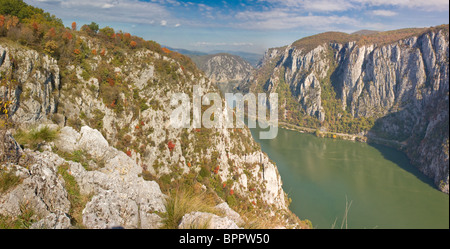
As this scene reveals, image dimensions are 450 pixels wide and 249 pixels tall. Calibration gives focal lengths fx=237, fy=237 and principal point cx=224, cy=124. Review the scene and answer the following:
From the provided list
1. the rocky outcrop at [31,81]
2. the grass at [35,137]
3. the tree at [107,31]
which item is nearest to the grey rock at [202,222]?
the grass at [35,137]

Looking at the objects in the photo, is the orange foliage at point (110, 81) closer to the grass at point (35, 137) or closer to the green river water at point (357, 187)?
the grass at point (35, 137)

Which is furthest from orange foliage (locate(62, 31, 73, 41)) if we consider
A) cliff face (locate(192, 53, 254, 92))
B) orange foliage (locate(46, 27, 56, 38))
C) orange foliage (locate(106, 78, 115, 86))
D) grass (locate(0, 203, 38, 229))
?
cliff face (locate(192, 53, 254, 92))

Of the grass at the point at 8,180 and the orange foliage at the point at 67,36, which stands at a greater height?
the orange foliage at the point at 67,36

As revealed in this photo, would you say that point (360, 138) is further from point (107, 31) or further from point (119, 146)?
point (119, 146)

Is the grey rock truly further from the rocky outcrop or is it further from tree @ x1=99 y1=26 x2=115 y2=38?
tree @ x1=99 y1=26 x2=115 y2=38

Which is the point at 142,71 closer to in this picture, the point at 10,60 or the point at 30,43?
the point at 30,43
